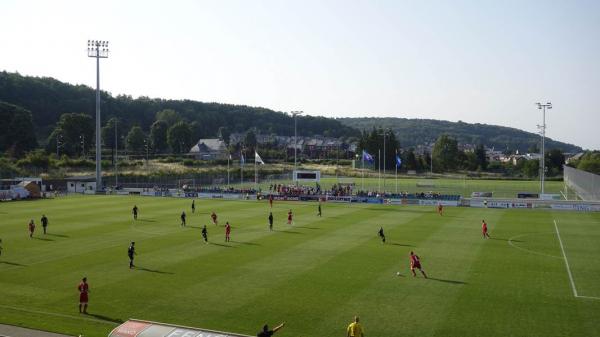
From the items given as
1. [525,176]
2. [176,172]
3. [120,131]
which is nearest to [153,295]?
[176,172]

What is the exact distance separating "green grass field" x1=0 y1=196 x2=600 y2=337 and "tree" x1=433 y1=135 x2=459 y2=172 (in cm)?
10643

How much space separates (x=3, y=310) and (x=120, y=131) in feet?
475

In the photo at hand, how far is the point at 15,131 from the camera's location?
115062 millimetres

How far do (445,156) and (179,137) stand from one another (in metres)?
75.7

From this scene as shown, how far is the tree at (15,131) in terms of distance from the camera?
114 m

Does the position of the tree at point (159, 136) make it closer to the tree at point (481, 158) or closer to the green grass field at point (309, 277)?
the tree at point (481, 158)

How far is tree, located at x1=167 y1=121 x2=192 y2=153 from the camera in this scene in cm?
14875

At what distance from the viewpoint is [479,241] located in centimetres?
3575

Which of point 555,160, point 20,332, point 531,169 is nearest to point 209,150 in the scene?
point 531,169

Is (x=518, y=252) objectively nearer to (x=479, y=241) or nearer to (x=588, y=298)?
(x=479, y=241)

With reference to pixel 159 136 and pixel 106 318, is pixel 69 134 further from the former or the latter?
pixel 106 318

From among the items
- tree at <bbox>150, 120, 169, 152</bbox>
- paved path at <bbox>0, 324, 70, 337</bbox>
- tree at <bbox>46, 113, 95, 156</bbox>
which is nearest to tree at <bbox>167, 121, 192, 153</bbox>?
tree at <bbox>150, 120, 169, 152</bbox>

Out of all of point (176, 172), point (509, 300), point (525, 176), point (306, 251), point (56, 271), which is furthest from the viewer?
point (525, 176)

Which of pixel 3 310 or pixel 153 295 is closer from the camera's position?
pixel 3 310
